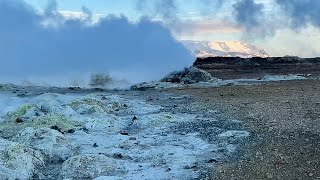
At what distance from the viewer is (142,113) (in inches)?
670

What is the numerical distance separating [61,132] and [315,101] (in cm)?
917

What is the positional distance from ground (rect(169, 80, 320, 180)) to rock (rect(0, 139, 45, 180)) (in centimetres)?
332

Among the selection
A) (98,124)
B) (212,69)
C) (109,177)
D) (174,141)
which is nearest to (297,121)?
(174,141)

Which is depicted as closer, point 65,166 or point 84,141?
point 65,166

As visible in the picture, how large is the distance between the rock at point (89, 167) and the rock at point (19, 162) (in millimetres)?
582

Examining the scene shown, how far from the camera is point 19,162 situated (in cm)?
991

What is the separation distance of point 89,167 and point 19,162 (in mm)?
1297

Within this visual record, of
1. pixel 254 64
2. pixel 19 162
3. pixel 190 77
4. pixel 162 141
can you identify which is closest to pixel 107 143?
pixel 162 141

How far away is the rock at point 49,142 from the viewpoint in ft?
36.1

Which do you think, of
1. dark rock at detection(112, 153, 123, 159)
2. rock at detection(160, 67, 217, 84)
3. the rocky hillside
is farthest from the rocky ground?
the rocky hillside

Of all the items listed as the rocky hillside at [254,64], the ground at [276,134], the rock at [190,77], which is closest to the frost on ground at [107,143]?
the ground at [276,134]

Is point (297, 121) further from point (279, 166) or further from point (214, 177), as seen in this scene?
point (214, 177)

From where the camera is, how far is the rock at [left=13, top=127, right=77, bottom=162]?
11.0m

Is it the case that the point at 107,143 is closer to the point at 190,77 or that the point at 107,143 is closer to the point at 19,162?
the point at 19,162
